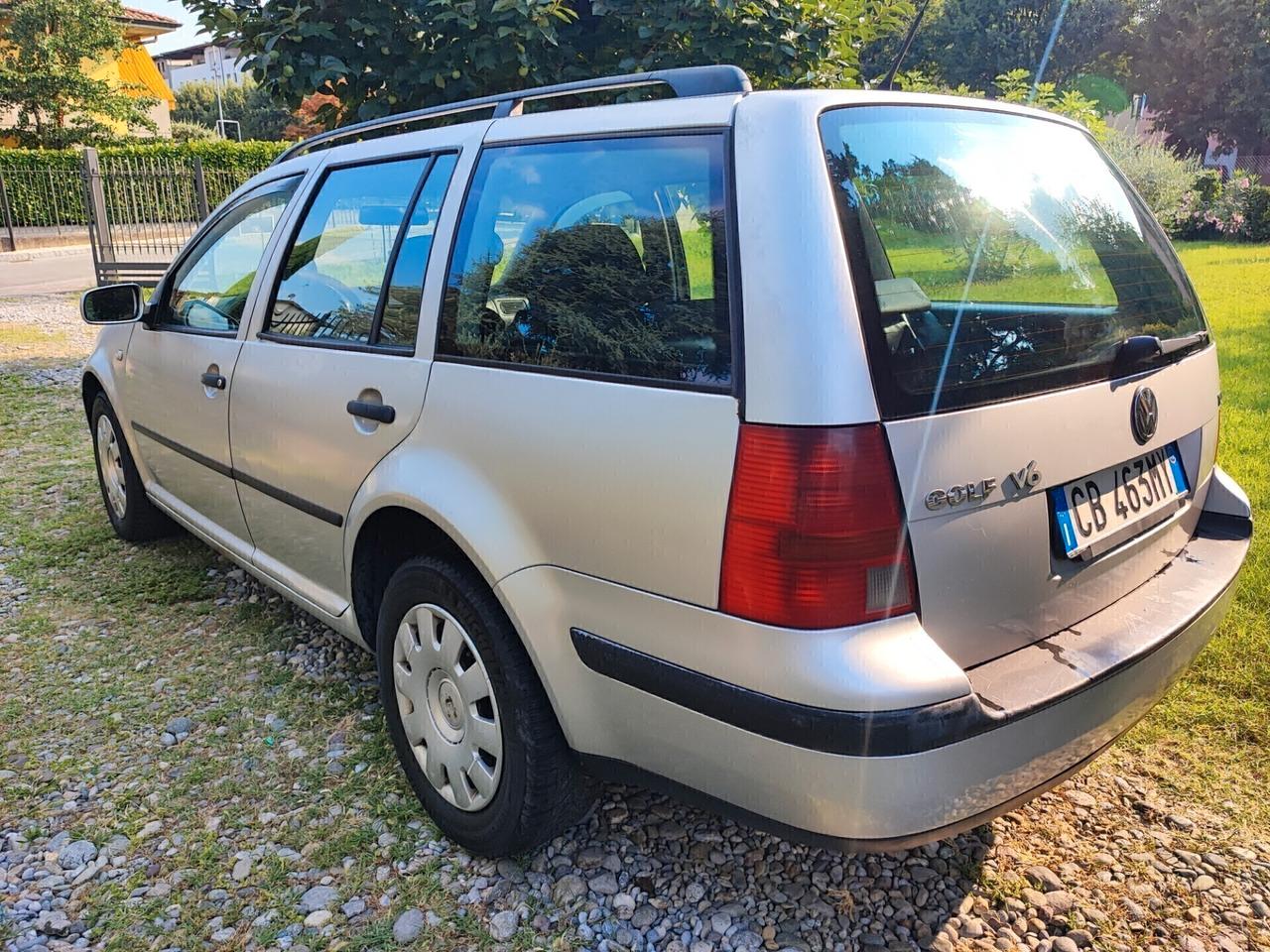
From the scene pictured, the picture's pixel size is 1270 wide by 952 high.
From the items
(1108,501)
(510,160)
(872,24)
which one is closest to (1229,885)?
(1108,501)

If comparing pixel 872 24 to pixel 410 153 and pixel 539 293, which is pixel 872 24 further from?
pixel 539 293

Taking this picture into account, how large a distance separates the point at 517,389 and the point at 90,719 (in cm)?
206

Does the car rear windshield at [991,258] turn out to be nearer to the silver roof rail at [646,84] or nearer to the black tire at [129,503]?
the silver roof rail at [646,84]

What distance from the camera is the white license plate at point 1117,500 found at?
1.91 metres

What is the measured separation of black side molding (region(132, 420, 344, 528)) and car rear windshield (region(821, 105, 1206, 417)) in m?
1.62

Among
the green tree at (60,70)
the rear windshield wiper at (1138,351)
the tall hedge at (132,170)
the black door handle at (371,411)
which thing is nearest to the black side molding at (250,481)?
the black door handle at (371,411)

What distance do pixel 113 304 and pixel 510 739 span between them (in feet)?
9.52

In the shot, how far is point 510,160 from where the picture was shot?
91.2 inches

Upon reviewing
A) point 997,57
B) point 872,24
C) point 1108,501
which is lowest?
point 1108,501

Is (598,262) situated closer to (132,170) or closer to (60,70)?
(132,170)

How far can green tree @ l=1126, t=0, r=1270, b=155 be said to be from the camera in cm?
3978

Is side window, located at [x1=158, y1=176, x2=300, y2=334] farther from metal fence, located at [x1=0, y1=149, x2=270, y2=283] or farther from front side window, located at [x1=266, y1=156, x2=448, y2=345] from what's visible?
metal fence, located at [x1=0, y1=149, x2=270, y2=283]

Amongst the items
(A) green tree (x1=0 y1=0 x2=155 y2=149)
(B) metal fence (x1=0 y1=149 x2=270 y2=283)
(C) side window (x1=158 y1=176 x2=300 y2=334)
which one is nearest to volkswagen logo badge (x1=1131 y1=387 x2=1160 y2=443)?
(C) side window (x1=158 y1=176 x2=300 y2=334)

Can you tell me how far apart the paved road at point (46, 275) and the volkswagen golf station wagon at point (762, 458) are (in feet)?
54.6
